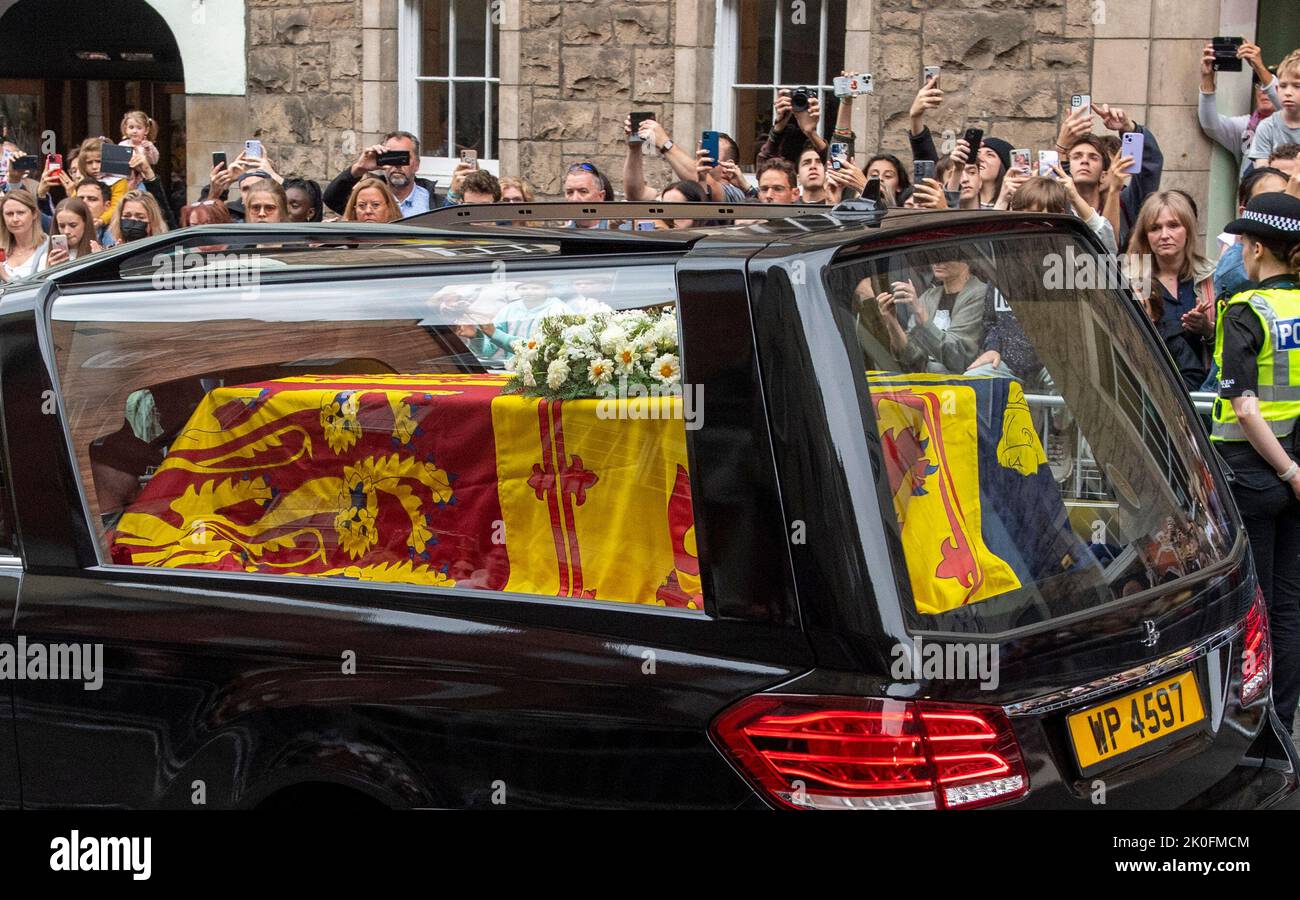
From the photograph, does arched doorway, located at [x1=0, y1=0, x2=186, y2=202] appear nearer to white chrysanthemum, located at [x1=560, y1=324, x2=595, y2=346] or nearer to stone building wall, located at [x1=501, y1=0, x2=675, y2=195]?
stone building wall, located at [x1=501, y1=0, x2=675, y2=195]

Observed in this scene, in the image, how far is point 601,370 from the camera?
319 cm

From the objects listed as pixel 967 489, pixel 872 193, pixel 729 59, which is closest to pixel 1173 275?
pixel 872 193

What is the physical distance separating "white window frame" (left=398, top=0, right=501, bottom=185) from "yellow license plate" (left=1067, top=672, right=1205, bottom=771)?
11.8 meters

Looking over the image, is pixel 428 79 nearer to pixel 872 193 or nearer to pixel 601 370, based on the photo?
pixel 872 193

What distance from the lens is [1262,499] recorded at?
5.53 m

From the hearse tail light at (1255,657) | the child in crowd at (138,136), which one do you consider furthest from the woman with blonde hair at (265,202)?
the hearse tail light at (1255,657)

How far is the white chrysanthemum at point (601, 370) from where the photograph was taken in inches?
125

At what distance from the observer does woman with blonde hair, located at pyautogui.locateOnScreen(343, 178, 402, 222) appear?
28.6ft

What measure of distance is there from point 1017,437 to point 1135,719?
686 millimetres

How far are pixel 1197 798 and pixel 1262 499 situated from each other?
276 centimetres

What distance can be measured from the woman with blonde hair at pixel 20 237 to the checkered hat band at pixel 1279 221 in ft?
23.0

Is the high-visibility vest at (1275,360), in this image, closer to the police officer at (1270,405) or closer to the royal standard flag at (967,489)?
the police officer at (1270,405)
